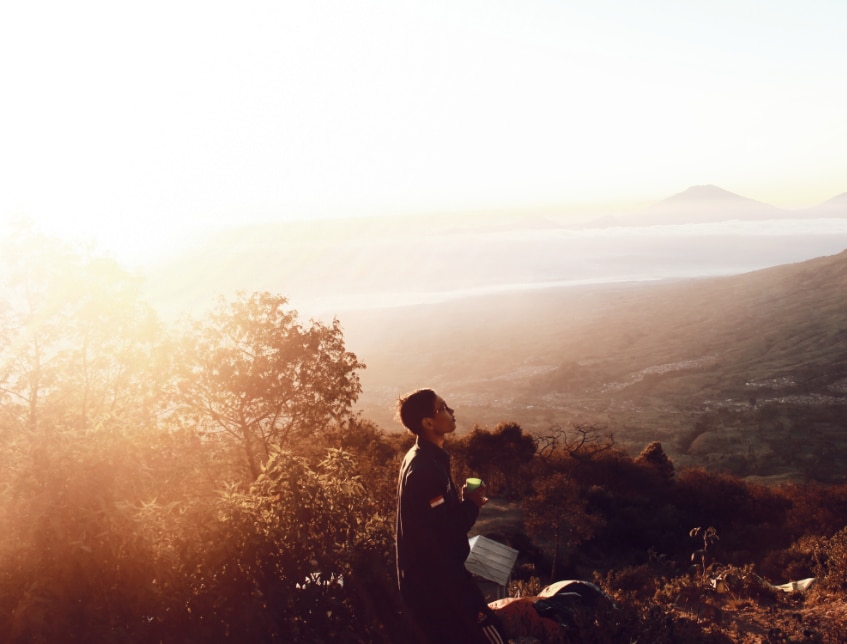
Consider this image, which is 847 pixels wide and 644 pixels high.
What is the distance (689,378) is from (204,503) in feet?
454

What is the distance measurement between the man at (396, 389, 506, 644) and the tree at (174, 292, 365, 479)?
16.8 m

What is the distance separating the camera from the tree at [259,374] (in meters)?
20.8

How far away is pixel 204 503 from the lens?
566cm

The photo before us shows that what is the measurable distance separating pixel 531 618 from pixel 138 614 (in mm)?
4046

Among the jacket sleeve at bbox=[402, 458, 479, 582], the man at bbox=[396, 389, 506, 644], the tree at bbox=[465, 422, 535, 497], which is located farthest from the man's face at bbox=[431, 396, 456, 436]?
the tree at bbox=[465, 422, 535, 497]

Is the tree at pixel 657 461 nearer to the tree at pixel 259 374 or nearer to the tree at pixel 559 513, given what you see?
the tree at pixel 559 513

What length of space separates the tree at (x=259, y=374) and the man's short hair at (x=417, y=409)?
1686cm

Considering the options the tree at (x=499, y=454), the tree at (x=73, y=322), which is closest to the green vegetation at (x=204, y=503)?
the tree at (x=73, y=322)

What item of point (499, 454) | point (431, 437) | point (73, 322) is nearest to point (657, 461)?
point (499, 454)

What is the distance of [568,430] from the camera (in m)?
97.4

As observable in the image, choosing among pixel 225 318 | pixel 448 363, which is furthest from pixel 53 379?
pixel 448 363

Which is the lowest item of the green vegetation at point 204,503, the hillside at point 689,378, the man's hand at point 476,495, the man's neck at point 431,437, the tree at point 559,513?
the hillside at point 689,378

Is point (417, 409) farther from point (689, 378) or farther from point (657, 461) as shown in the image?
point (689, 378)

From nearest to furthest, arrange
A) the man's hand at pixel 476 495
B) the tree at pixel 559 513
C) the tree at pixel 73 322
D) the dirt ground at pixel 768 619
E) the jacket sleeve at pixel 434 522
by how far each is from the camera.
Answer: the jacket sleeve at pixel 434 522
the man's hand at pixel 476 495
the dirt ground at pixel 768 619
the tree at pixel 73 322
the tree at pixel 559 513
